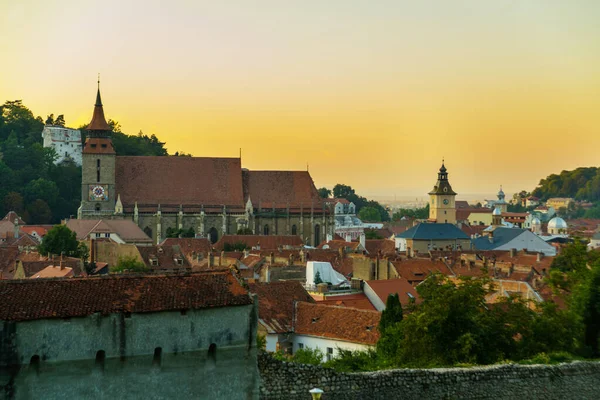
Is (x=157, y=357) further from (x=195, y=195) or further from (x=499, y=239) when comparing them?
(x=195, y=195)

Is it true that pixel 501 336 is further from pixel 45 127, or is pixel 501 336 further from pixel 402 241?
pixel 45 127

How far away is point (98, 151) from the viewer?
10594cm

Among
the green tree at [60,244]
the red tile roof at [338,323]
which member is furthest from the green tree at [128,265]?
the red tile roof at [338,323]

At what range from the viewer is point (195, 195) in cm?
10819

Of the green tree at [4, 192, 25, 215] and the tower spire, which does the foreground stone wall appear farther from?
the green tree at [4, 192, 25, 215]

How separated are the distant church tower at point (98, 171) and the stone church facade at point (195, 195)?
11 centimetres

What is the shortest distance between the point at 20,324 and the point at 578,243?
21.1m

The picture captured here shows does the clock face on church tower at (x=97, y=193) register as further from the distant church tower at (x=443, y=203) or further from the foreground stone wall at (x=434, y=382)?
the foreground stone wall at (x=434, y=382)

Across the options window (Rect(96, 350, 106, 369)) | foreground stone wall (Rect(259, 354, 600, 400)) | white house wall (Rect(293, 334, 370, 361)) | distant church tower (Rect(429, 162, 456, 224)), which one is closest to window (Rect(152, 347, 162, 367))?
window (Rect(96, 350, 106, 369))

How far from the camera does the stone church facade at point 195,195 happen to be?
4136 inches

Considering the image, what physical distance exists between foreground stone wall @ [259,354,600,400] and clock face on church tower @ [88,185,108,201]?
296 feet

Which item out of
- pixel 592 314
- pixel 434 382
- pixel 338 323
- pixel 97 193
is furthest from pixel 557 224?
pixel 434 382

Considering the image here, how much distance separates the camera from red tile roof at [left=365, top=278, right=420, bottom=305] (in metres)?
42.4

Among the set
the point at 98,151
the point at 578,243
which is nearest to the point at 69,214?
the point at 98,151
